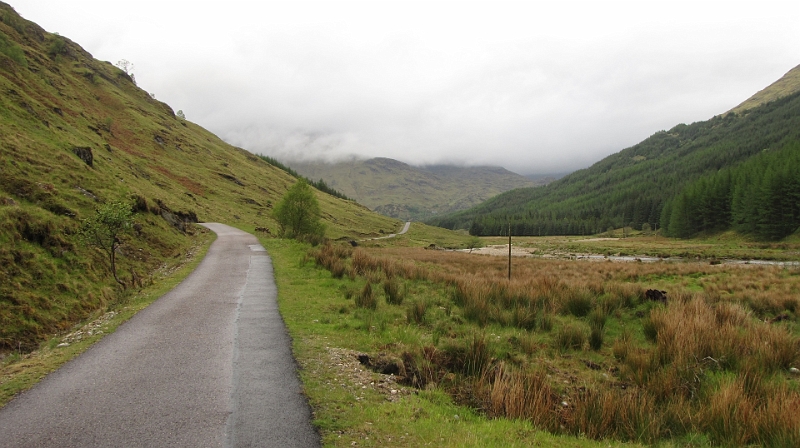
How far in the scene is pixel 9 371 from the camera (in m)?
7.37

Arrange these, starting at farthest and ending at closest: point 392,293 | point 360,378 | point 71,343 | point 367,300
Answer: point 392,293
point 367,300
point 71,343
point 360,378

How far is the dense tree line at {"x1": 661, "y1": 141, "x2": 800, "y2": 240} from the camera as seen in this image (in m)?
73.8

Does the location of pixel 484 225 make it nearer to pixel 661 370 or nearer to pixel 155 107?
pixel 155 107

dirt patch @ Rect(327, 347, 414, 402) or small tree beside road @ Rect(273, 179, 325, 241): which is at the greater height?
small tree beside road @ Rect(273, 179, 325, 241)

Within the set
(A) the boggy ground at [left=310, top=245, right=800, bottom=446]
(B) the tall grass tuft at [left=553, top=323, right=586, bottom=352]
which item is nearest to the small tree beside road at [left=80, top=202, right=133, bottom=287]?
(A) the boggy ground at [left=310, top=245, right=800, bottom=446]

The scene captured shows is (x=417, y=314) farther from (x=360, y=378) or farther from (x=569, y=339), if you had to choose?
(x=360, y=378)

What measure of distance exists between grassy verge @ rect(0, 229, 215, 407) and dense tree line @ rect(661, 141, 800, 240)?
10244 centimetres

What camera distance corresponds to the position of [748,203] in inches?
3174

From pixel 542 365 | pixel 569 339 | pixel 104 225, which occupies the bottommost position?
pixel 542 365

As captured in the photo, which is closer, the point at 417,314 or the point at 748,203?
the point at 417,314

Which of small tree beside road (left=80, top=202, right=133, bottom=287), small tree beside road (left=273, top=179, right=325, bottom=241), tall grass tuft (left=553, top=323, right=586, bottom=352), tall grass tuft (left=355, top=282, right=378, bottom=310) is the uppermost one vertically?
small tree beside road (left=273, top=179, right=325, bottom=241)

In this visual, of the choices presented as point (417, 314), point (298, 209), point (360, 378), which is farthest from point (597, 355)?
point (298, 209)

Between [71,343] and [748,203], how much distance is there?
11018 cm

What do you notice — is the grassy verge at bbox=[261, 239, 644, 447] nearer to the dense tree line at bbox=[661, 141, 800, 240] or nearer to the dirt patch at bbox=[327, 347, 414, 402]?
the dirt patch at bbox=[327, 347, 414, 402]
